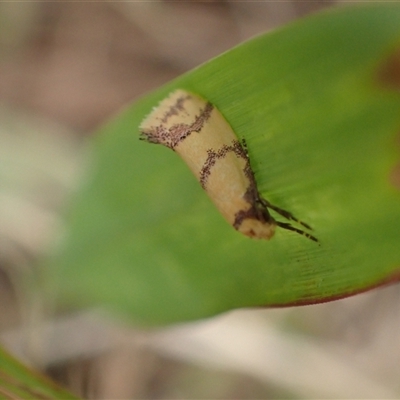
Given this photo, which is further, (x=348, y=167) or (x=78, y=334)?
(x=78, y=334)

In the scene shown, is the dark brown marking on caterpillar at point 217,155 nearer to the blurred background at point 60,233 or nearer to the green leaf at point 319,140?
the green leaf at point 319,140

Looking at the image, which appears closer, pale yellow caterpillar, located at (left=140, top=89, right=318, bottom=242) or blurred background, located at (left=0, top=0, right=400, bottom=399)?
pale yellow caterpillar, located at (left=140, top=89, right=318, bottom=242)

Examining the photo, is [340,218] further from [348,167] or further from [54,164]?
[54,164]

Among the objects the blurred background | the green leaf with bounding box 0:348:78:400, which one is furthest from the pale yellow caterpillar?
the blurred background

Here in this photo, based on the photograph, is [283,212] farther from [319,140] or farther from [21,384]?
[21,384]

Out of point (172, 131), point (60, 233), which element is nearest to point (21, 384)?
point (172, 131)

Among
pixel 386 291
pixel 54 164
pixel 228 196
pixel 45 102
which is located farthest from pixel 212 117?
pixel 45 102

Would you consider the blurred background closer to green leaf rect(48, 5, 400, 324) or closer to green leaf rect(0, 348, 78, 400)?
green leaf rect(0, 348, 78, 400)

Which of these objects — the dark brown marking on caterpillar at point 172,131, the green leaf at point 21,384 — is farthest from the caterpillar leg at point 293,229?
the green leaf at point 21,384
